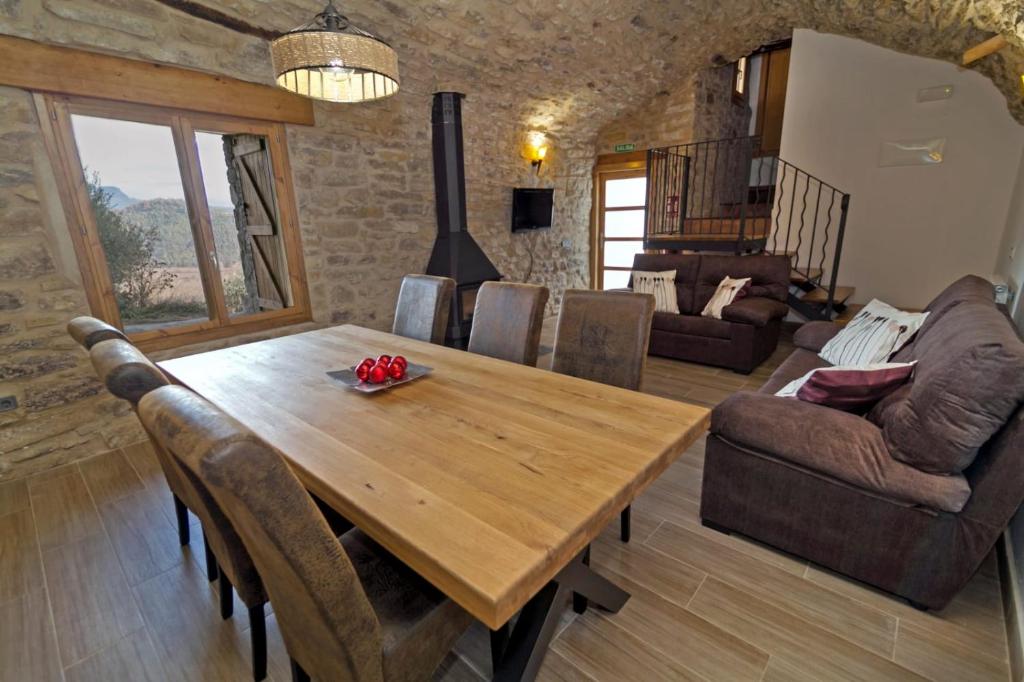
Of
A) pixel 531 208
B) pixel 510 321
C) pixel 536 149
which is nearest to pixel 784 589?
pixel 510 321

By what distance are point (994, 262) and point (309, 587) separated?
19.4 feet

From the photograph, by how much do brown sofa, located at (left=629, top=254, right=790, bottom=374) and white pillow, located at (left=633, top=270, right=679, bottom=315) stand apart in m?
0.09

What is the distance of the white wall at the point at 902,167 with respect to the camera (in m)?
4.05

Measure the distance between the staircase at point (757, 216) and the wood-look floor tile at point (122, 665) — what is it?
4.75m

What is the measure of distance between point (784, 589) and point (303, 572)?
1.67 meters

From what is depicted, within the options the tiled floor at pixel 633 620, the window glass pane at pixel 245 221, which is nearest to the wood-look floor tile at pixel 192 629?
the tiled floor at pixel 633 620

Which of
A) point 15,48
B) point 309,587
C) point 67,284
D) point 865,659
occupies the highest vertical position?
point 15,48

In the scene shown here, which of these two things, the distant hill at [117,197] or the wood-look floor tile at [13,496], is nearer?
the wood-look floor tile at [13,496]

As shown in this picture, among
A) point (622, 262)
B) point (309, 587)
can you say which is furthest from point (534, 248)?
point (309, 587)

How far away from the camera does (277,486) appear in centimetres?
66

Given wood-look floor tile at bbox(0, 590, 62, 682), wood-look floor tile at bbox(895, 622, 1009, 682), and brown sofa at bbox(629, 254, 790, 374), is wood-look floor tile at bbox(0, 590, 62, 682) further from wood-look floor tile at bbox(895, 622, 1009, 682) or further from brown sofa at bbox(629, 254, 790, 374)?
brown sofa at bbox(629, 254, 790, 374)

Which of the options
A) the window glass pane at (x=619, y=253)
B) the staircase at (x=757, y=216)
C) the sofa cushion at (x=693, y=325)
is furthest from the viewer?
the window glass pane at (x=619, y=253)

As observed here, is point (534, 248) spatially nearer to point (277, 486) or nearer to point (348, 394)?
point (348, 394)

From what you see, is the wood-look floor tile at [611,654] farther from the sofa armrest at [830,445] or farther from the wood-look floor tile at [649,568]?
the sofa armrest at [830,445]
